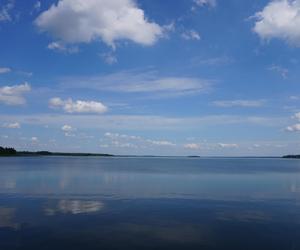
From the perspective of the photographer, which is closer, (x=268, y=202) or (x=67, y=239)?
(x=67, y=239)

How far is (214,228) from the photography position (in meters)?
20.0

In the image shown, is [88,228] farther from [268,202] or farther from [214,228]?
[268,202]

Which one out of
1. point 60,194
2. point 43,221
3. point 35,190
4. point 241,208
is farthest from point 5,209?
point 241,208

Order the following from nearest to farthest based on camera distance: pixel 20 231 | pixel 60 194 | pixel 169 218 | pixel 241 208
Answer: pixel 20 231
pixel 169 218
pixel 241 208
pixel 60 194

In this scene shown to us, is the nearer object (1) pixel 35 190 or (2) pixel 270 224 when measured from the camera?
(2) pixel 270 224

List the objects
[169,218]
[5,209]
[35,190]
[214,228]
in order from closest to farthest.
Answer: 1. [214,228]
2. [169,218]
3. [5,209]
4. [35,190]

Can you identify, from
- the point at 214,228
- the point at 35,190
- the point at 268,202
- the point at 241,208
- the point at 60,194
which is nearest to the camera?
the point at 214,228

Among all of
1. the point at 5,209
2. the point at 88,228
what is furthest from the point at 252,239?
the point at 5,209

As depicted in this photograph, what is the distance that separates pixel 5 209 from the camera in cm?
2480

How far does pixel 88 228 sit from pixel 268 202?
15932 millimetres

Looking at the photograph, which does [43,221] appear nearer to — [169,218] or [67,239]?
[67,239]

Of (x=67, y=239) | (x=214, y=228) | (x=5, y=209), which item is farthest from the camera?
(x=5, y=209)

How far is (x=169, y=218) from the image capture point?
74.3 ft

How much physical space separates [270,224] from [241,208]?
5.64 metres
